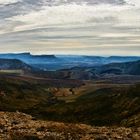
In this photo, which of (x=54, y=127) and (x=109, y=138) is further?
(x=54, y=127)

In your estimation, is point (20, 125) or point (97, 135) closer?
point (97, 135)

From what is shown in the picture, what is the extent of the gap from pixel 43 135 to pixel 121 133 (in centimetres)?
2100

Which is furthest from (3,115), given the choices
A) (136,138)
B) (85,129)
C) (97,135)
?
(136,138)

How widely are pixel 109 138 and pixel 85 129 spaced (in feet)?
56.5

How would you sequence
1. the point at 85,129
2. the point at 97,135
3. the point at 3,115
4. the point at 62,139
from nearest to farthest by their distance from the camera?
the point at 62,139 < the point at 97,135 < the point at 85,129 < the point at 3,115

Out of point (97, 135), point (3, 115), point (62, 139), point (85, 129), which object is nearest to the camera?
point (62, 139)

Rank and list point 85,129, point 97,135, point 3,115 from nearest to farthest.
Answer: point 97,135, point 85,129, point 3,115

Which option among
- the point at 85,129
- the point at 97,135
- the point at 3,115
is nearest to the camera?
the point at 97,135

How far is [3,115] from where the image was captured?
141m

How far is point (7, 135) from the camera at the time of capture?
108m

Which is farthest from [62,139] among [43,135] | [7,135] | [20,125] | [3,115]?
[3,115]

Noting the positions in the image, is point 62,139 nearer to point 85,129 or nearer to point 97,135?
point 97,135

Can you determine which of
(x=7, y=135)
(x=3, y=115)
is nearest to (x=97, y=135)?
(x=7, y=135)

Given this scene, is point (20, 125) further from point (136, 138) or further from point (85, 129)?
point (136, 138)
